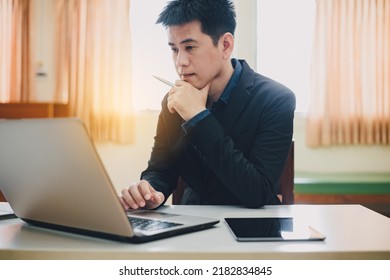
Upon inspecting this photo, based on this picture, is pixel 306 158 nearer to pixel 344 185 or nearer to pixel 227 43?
pixel 344 185

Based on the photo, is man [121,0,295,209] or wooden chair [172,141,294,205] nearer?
man [121,0,295,209]

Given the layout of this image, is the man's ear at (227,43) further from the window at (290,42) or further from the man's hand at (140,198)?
the window at (290,42)

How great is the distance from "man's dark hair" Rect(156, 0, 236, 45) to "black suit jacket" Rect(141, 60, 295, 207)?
153 millimetres

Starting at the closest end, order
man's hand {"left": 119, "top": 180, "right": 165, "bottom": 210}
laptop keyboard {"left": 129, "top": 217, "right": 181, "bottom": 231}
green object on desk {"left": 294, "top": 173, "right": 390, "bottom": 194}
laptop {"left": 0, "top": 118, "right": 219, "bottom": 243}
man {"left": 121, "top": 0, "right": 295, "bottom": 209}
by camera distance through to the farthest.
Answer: laptop {"left": 0, "top": 118, "right": 219, "bottom": 243} → laptop keyboard {"left": 129, "top": 217, "right": 181, "bottom": 231} → man's hand {"left": 119, "top": 180, "right": 165, "bottom": 210} → man {"left": 121, "top": 0, "right": 295, "bottom": 209} → green object on desk {"left": 294, "top": 173, "right": 390, "bottom": 194}

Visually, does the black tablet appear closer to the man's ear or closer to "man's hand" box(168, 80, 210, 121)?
"man's hand" box(168, 80, 210, 121)

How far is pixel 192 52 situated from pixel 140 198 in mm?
505

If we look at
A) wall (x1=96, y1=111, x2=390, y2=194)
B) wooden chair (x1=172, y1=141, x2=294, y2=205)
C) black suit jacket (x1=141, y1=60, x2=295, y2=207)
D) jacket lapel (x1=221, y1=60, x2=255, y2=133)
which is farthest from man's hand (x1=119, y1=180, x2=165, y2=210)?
wall (x1=96, y1=111, x2=390, y2=194)

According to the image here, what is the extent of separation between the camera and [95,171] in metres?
0.58

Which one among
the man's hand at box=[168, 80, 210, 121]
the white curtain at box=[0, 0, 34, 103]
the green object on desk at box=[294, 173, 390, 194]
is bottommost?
the green object on desk at box=[294, 173, 390, 194]

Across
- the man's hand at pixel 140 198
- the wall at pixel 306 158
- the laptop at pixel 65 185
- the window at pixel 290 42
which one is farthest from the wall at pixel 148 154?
the laptop at pixel 65 185

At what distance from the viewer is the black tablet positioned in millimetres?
658

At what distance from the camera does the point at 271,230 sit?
2.35 ft
